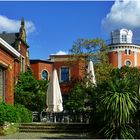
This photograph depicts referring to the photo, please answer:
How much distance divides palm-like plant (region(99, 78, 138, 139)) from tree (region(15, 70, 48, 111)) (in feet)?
52.6

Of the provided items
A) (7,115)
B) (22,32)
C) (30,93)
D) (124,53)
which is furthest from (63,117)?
(124,53)

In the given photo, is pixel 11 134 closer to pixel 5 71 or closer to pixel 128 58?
pixel 5 71

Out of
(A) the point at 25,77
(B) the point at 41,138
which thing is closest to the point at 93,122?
(B) the point at 41,138

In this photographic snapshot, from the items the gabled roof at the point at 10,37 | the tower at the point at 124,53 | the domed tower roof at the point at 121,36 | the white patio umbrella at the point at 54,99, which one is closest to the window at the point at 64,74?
the tower at the point at 124,53

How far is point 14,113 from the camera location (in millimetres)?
19156

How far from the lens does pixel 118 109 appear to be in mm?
14992

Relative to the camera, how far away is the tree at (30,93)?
32.6 m

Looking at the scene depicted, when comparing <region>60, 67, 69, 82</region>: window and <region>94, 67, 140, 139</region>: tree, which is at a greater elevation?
<region>60, 67, 69, 82</region>: window

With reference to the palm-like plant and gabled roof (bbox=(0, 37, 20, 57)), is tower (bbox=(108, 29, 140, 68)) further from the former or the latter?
the palm-like plant

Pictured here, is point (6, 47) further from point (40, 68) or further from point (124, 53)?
point (124, 53)

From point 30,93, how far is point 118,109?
2125 centimetres

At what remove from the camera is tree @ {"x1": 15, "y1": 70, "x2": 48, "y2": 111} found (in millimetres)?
32625

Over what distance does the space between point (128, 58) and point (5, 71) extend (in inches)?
1987

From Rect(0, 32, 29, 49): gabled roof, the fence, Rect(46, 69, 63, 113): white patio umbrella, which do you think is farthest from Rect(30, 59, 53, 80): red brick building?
the fence
